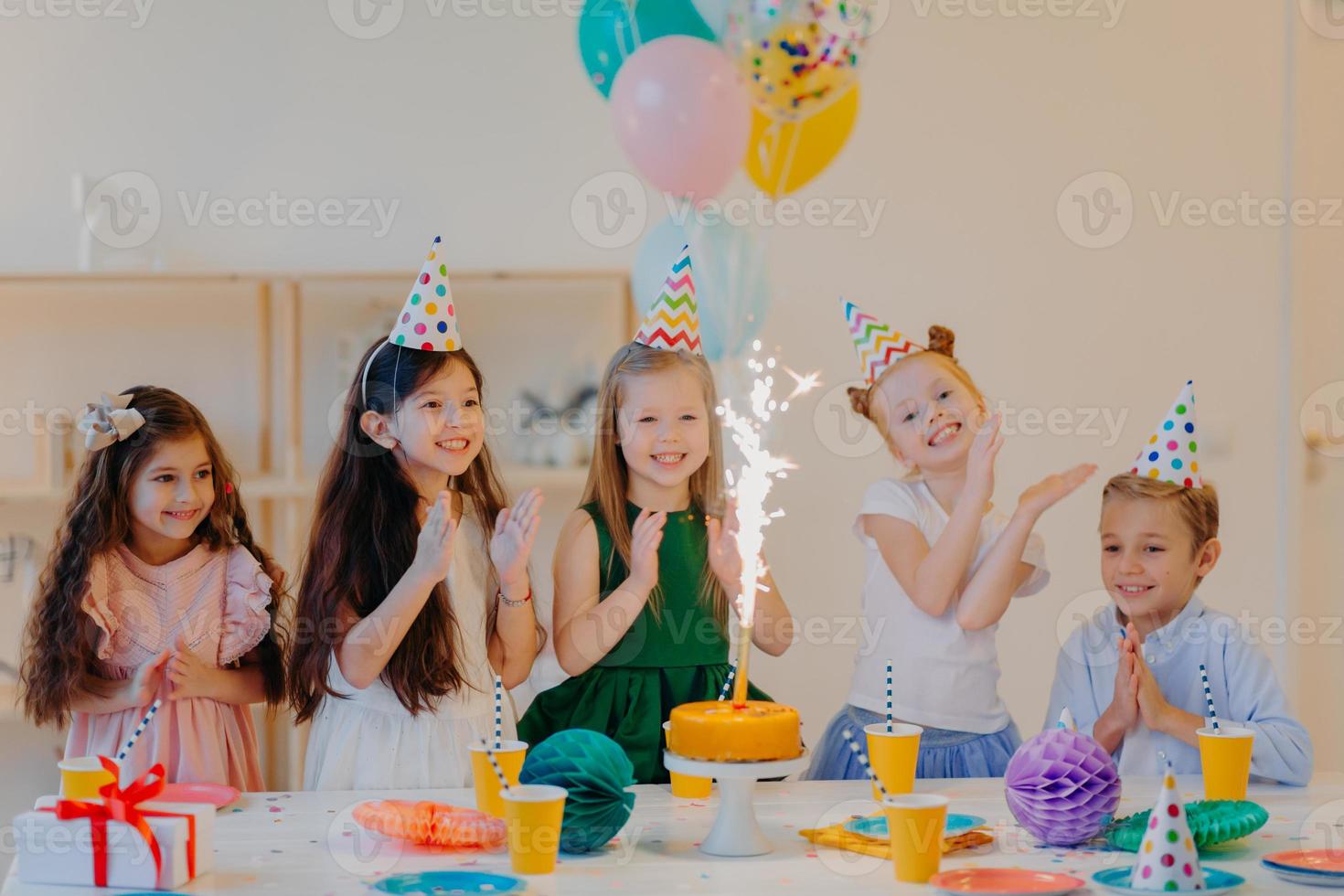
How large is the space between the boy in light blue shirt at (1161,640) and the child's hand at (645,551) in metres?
0.66

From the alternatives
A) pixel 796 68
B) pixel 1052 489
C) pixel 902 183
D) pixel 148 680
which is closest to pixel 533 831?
pixel 148 680

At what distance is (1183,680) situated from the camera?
1.99 meters

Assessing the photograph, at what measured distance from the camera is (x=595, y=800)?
1385 millimetres

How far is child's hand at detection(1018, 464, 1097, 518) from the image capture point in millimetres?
2076

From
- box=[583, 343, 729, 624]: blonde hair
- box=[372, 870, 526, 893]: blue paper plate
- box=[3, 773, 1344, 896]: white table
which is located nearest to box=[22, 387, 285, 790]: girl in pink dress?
box=[3, 773, 1344, 896]: white table

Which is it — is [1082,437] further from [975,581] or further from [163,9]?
[163,9]

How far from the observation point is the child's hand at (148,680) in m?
1.92

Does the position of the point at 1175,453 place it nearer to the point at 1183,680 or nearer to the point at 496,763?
the point at 1183,680

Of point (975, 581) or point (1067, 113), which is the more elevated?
point (1067, 113)

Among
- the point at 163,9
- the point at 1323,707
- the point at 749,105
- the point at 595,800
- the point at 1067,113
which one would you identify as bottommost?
the point at 1323,707

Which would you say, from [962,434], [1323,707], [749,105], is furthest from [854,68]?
[1323,707]

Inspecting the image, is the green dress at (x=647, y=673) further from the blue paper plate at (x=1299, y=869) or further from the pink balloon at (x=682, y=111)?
the blue paper plate at (x=1299, y=869)

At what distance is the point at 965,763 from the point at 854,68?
1150mm

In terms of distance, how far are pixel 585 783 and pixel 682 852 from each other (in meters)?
0.13
